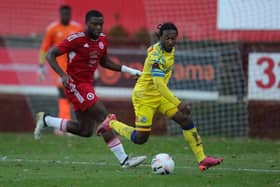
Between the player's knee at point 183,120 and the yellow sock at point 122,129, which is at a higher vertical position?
the player's knee at point 183,120

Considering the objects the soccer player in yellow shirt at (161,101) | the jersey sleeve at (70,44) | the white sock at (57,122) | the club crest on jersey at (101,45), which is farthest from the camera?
the white sock at (57,122)

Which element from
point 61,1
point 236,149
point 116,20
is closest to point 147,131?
point 236,149

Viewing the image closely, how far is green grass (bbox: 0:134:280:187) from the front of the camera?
35.8 ft

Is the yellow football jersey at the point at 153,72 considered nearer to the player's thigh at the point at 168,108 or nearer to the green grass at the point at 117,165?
the player's thigh at the point at 168,108

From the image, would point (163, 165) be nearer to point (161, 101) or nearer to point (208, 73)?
point (161, 101)

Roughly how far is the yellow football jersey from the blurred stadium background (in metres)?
5.16

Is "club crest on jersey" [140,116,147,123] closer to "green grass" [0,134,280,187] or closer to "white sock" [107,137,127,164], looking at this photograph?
"white sock" [107,137,127,164]

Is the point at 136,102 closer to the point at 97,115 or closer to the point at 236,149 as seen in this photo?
the point at 97,115

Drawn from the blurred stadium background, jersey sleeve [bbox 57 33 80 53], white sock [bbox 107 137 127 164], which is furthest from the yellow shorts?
the blurred stadium background

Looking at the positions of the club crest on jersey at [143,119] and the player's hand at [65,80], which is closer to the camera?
the player's hand at [65,80]

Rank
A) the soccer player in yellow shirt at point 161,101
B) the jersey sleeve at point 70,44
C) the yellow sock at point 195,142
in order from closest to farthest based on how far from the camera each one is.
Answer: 1. the soccer player in yellow shirt at point 161,101
2. the yellow sock at point 195,142
3. the jersey sleeve at point 70,44

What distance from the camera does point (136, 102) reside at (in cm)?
1298

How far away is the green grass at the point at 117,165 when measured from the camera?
10914mm

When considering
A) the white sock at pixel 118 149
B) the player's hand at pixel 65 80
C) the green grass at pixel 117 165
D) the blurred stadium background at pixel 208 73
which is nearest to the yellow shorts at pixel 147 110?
the white sock at pixel 118 149
